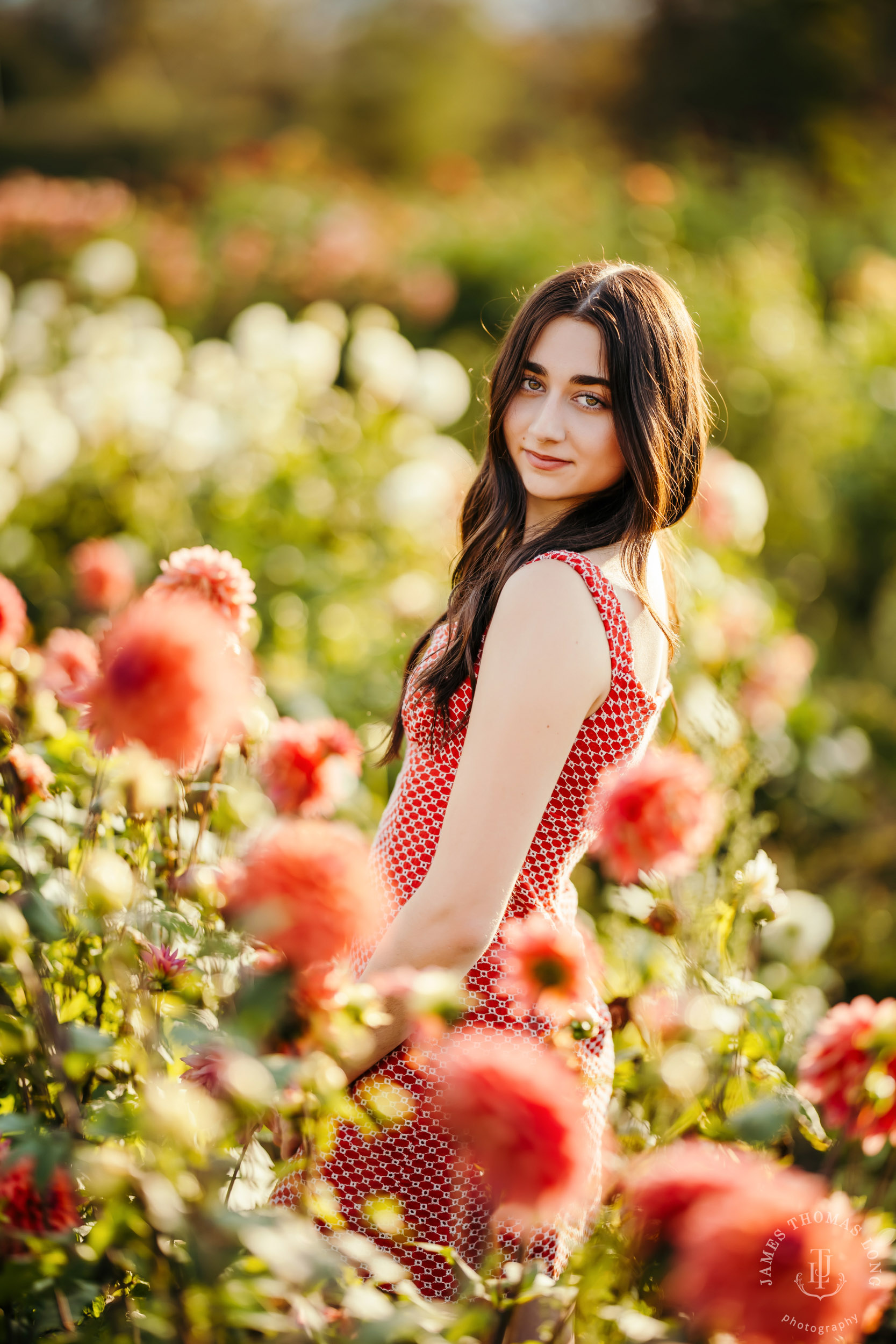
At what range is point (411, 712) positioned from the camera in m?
1.51

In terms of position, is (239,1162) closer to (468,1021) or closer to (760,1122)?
(760,1122)

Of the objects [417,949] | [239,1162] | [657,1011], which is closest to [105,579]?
[417,949]

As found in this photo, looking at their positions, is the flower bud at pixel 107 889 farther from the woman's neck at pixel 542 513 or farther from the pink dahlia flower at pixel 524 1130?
the woman's neck at pixel 542 513

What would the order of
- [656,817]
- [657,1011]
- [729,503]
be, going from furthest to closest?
[729,503] → [657,1011] → [656,817]

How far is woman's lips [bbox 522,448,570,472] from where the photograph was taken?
1513 mm

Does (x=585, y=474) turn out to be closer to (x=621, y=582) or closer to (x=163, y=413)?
(x=621, y=582)

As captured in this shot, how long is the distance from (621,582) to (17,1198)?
0.98 metres

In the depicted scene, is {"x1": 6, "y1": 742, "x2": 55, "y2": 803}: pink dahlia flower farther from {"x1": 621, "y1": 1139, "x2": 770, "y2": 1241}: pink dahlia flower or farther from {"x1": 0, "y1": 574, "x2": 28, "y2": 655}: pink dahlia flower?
{"x1": 621, "y1": 1139, "x2": 770, "y2": 1241}: pink dahlia flower

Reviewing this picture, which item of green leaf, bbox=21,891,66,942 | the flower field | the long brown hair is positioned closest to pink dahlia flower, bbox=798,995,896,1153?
the flower field

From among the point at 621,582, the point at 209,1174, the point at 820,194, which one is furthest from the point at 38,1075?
the point at 820,194

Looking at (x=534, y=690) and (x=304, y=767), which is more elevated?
(x=534, y=690)

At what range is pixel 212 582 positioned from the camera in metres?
1.24

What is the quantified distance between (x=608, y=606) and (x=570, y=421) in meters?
0.33

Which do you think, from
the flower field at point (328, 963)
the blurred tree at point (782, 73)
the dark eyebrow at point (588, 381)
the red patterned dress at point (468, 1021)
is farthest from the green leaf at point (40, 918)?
the blurred tree at point (782, 73)
